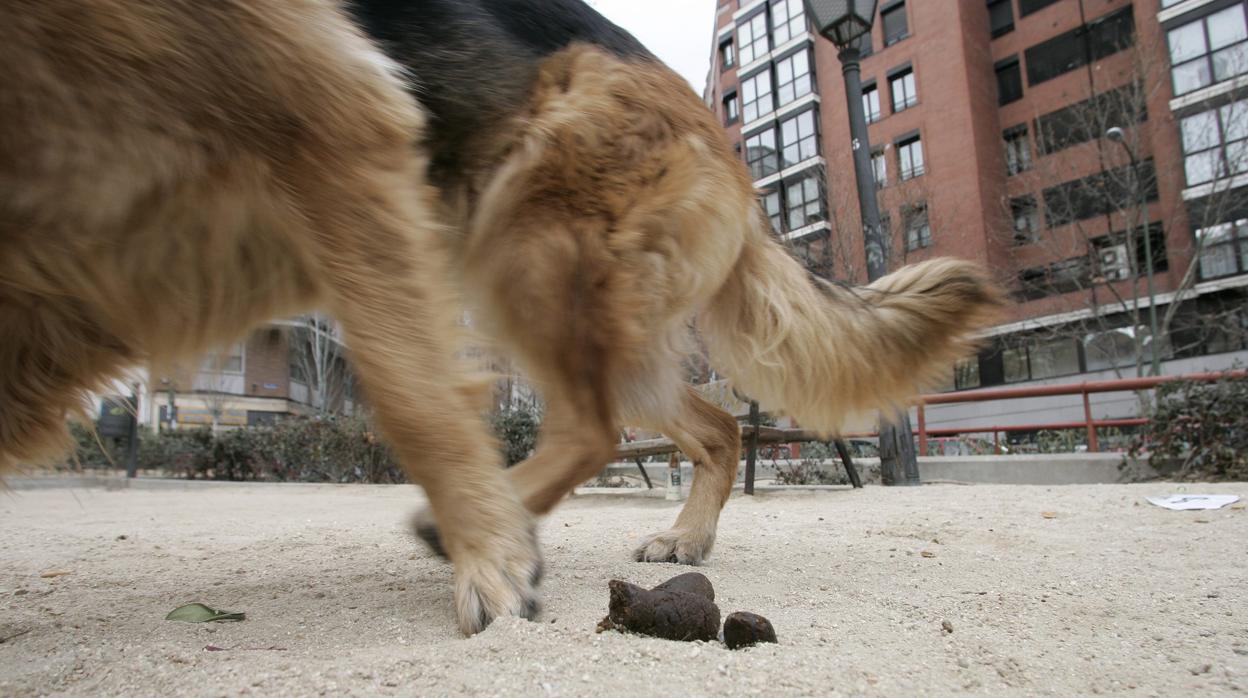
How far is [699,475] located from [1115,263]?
875 inches

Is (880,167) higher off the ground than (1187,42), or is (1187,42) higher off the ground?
(1187,42)

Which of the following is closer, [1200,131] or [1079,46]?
[1200,131]

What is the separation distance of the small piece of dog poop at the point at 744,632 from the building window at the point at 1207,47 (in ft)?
84.7

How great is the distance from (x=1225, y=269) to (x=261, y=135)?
89.4 ft

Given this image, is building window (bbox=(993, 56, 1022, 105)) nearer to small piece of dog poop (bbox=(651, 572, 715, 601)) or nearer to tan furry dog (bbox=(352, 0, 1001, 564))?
tan furry dog (bbox=(352, 0, 1001, 564))

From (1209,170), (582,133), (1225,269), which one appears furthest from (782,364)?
(1225,269)

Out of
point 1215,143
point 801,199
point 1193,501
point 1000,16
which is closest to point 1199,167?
point 1215,143

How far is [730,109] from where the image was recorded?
112 feet

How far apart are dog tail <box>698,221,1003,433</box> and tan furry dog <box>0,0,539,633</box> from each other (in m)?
1.43

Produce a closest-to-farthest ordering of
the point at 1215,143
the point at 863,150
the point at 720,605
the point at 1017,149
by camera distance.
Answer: the point at 720,605, the point at 863,150, the point at 1215,143, the point at 1017,149

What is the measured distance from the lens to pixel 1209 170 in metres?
20.1

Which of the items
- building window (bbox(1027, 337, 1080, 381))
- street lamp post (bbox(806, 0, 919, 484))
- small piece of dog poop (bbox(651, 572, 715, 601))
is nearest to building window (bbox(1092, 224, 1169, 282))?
building window (bbox(1027, 337, 1080, 381))

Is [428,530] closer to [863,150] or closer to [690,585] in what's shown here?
[690,585]

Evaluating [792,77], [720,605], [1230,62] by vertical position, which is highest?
[792,77]
